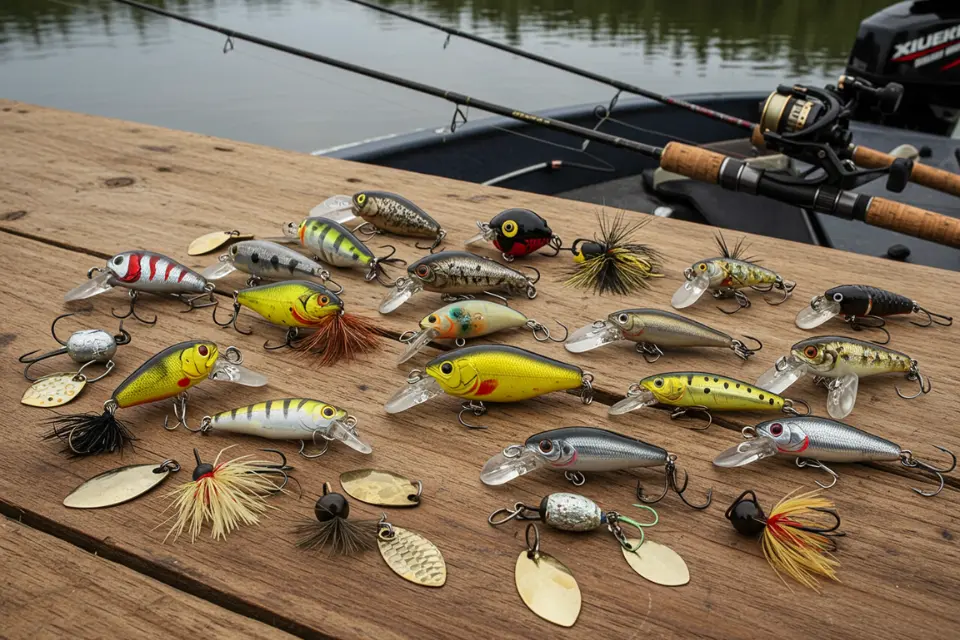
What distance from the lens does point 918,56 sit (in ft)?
14.5

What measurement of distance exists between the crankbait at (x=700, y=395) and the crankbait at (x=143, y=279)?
1041mm

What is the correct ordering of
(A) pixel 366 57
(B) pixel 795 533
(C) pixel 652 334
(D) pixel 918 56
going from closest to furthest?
(B) pixel 795 533
(C) pixel 652 334
(D) pixel 918 56
(A) pixel 366 57

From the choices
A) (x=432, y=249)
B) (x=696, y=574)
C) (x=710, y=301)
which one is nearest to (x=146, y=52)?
(x=432, y=249)

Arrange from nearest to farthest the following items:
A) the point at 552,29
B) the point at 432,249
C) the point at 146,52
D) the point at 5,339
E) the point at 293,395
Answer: the point at 293,395 < the point at 5,339 < the point at 432,249 < the point at 146,52 < the point at 552,29

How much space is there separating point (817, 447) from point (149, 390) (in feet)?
3.96

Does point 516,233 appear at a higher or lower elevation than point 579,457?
higher

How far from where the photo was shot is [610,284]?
200cm

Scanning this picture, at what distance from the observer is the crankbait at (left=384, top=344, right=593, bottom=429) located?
1.45 m

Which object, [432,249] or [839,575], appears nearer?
[839,575]

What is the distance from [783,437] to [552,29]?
1030 centimetres

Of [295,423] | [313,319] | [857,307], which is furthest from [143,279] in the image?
[857,307]

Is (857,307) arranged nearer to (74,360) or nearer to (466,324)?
(466,324)

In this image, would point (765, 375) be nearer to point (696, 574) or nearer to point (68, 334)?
point (696, 574)

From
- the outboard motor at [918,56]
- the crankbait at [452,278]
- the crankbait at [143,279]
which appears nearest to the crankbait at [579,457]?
the crankbait at [452,278]
